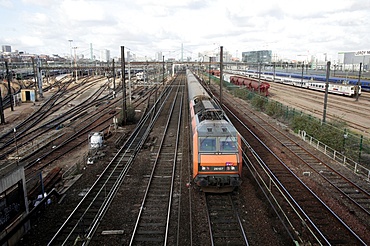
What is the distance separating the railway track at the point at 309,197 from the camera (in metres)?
10.0

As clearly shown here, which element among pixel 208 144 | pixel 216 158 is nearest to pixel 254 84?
pixel 208 144

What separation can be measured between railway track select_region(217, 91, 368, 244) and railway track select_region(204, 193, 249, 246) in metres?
1.72

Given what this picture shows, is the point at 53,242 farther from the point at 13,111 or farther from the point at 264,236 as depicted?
the point at 13,111

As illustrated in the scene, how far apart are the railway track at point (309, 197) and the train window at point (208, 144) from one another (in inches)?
91.8

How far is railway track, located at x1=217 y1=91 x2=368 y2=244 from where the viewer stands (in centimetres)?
1003

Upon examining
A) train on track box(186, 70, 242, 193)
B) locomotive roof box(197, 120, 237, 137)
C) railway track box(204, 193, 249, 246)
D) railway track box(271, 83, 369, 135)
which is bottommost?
railway track box(204, 193, 249, 246)

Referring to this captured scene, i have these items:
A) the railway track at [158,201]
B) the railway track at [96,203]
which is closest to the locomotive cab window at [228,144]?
the railway track at [158,201]

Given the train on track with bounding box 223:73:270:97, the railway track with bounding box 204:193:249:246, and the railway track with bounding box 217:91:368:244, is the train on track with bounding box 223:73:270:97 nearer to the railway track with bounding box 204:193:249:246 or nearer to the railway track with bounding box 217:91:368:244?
the railway track with bounding box 217:91:368:244

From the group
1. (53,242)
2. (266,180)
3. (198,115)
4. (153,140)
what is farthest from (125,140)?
(53,242)

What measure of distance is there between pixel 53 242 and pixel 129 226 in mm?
2489

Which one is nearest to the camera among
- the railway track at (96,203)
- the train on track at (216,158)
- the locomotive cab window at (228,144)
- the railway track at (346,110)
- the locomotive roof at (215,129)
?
the railway track at (96,203)

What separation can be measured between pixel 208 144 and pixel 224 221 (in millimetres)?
3306

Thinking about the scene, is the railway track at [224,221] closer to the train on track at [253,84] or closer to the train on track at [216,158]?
the train on track at [216,158]

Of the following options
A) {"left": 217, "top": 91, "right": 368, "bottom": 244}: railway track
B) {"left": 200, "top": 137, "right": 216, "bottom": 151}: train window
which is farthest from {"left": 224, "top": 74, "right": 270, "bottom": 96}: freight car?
{"left": 200, "top": 137, "right": 216, "bottom": 151}: train window
